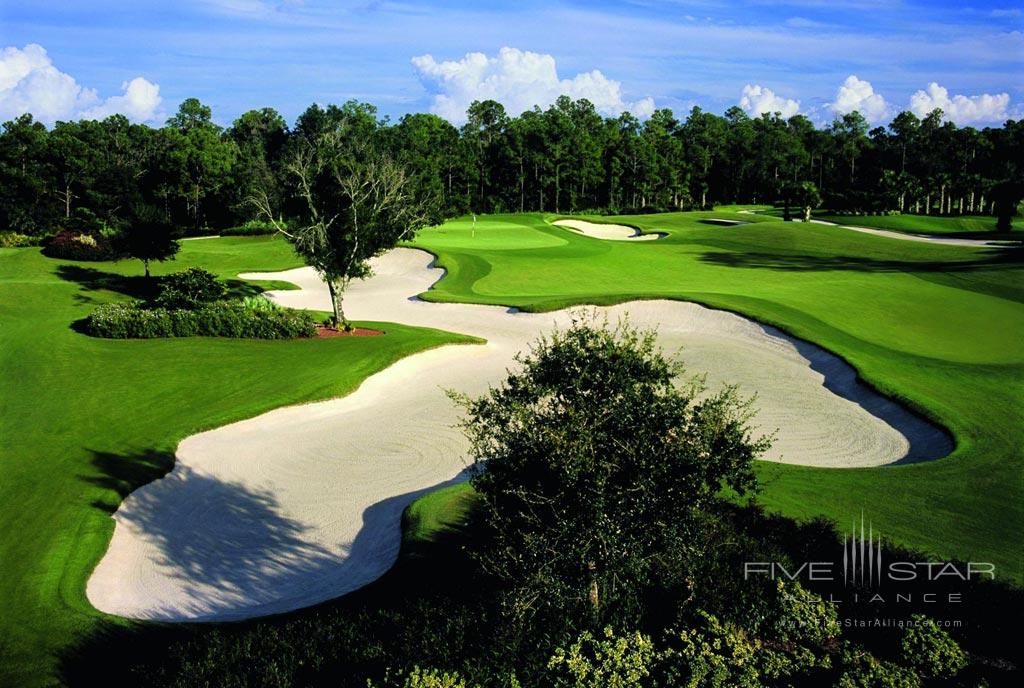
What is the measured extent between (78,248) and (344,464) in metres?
43.2

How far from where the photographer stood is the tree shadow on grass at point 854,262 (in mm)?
48781

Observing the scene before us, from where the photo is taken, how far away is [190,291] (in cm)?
3781

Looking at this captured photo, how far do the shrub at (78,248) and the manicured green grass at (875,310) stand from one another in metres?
23.0

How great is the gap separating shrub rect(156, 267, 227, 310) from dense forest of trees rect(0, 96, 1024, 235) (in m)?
41.3

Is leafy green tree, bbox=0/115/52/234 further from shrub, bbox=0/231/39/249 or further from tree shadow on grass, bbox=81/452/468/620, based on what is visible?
tree shadow on grass, bbox=81/452/468/620

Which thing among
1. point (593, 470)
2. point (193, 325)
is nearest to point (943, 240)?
point (193, 325)

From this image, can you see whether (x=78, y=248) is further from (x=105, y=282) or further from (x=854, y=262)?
(x=854, y=262)

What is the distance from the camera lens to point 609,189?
122 meters

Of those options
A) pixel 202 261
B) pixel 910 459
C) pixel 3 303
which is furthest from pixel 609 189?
pixel 910 459

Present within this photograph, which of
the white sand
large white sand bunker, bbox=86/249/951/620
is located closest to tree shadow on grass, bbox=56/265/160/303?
large white sand bunker, bbox=86/249/951/620

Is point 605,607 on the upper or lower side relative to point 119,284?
lower

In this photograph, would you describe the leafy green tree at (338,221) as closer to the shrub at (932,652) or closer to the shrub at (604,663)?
the shrub at (604,663)

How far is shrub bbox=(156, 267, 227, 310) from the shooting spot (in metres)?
36.8

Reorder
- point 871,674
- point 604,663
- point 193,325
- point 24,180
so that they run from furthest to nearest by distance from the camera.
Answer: point 24,180 < point 193,325 < point 604,663 < point 871,674
